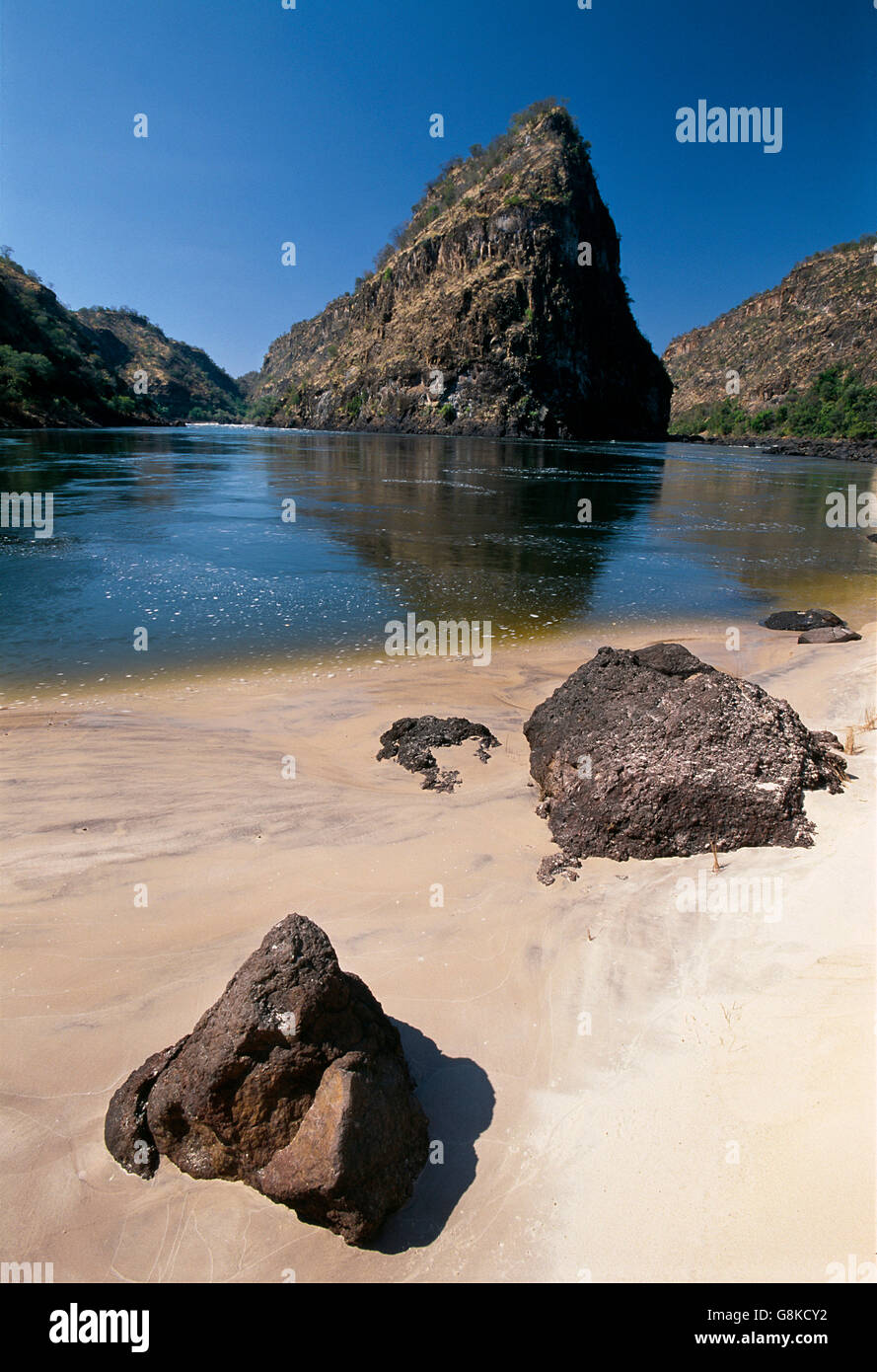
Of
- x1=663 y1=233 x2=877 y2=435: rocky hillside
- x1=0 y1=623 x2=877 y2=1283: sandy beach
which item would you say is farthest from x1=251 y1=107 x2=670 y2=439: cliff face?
x1=0 y1=623 x2=877 y2=1283: sandy beach

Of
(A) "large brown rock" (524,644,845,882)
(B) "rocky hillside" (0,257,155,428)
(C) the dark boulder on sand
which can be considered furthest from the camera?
(B) "rocky hillside" (0,257,155,428)

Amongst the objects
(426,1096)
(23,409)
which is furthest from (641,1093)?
(23,409)

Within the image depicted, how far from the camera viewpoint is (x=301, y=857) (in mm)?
4699

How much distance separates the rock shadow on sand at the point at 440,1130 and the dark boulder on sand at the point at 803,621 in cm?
1057

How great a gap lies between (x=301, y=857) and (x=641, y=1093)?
8.58 feet

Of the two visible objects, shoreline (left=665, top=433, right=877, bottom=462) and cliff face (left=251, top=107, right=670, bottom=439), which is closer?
shoreline (left=665, top=433, right=877, bottom=462)

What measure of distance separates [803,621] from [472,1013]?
10685 mm

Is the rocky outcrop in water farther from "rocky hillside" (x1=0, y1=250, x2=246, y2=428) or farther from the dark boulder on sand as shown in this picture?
"rocky hillside" (x1=0, y1=250, x2=246, y2=428)

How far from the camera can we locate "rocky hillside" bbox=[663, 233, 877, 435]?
107 metres

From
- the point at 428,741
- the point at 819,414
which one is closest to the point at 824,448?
the point at 819,414

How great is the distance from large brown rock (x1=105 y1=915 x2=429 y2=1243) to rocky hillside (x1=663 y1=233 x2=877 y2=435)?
361 ft

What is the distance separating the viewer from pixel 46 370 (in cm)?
7881

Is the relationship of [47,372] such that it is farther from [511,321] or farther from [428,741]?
[428,741]

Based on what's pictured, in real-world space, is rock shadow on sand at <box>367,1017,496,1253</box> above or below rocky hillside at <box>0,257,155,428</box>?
below
